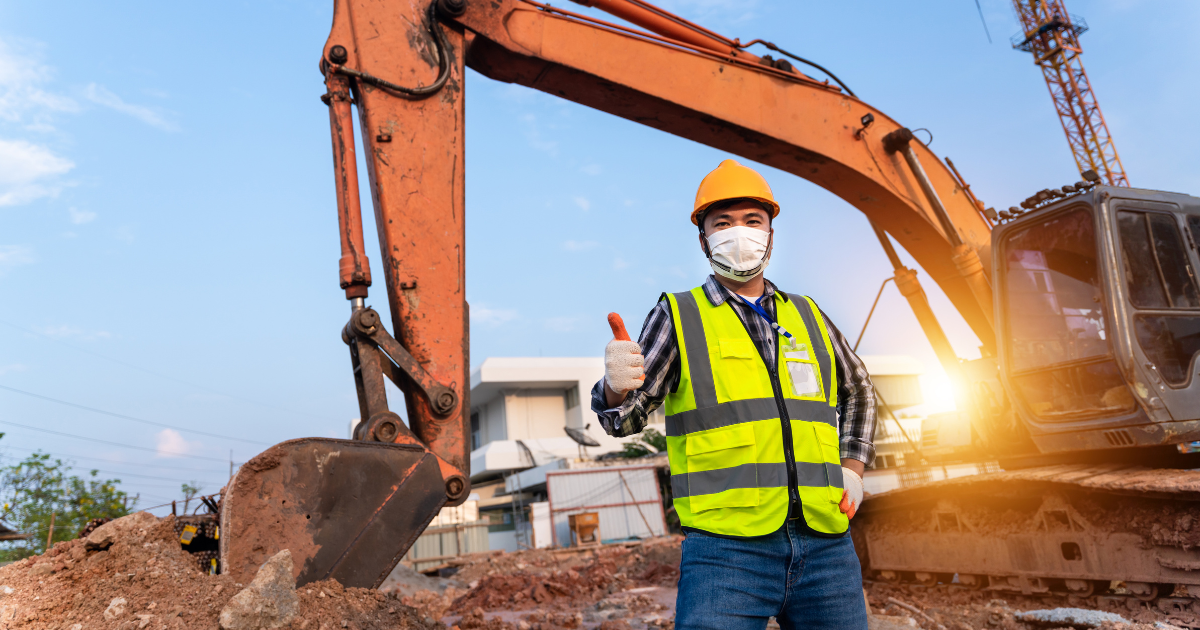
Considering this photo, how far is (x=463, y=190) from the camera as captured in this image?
4.56 metres

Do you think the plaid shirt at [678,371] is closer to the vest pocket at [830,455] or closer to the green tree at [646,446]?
the vest pocket at [830,455]

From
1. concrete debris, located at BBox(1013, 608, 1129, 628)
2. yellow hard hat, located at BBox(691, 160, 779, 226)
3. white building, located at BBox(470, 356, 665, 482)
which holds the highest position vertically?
white building, located at BBox(470, 356, 665, 482)

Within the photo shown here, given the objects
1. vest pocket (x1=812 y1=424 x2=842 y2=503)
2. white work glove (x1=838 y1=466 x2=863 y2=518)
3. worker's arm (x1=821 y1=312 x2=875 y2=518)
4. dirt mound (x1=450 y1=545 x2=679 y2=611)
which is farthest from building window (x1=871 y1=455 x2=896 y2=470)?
vest pocket (x1=812 y1=424 x2=842 y2=503)

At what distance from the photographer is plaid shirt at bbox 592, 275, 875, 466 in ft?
7.03

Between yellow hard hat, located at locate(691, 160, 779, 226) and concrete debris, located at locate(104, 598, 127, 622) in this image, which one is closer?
yellow hard hat, located at locate(691, 160, 779, 226)

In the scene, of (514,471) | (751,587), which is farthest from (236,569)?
(514,471)

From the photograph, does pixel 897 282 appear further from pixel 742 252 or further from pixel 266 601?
pixel 266 601

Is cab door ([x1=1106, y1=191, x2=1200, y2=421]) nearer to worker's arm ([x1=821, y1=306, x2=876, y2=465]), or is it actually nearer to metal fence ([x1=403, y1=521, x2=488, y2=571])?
worker's arm ([x1=821, y1=306, x2=876, y2=465])

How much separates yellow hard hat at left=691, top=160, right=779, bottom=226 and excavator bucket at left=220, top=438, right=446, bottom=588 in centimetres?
205

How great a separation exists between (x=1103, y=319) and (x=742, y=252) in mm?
4294

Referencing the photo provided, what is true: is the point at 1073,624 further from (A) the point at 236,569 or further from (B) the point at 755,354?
(A) the point at 236,569

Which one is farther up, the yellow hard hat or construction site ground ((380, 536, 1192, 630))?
the yellow hard hat

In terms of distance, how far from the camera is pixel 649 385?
2.18 metres

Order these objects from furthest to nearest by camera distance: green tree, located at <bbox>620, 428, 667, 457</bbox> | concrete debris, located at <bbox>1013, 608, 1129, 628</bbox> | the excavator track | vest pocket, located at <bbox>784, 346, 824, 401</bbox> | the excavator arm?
green tree, located at <bbox>620, 428, 667, 457</bbox> < the excavator track < concrete debris, located at <bbox>1013, 608, 1129, 628</bbox> < the excavator arm < vest pocket, located at <bbox>784, 346, 824, 401</bbox>
